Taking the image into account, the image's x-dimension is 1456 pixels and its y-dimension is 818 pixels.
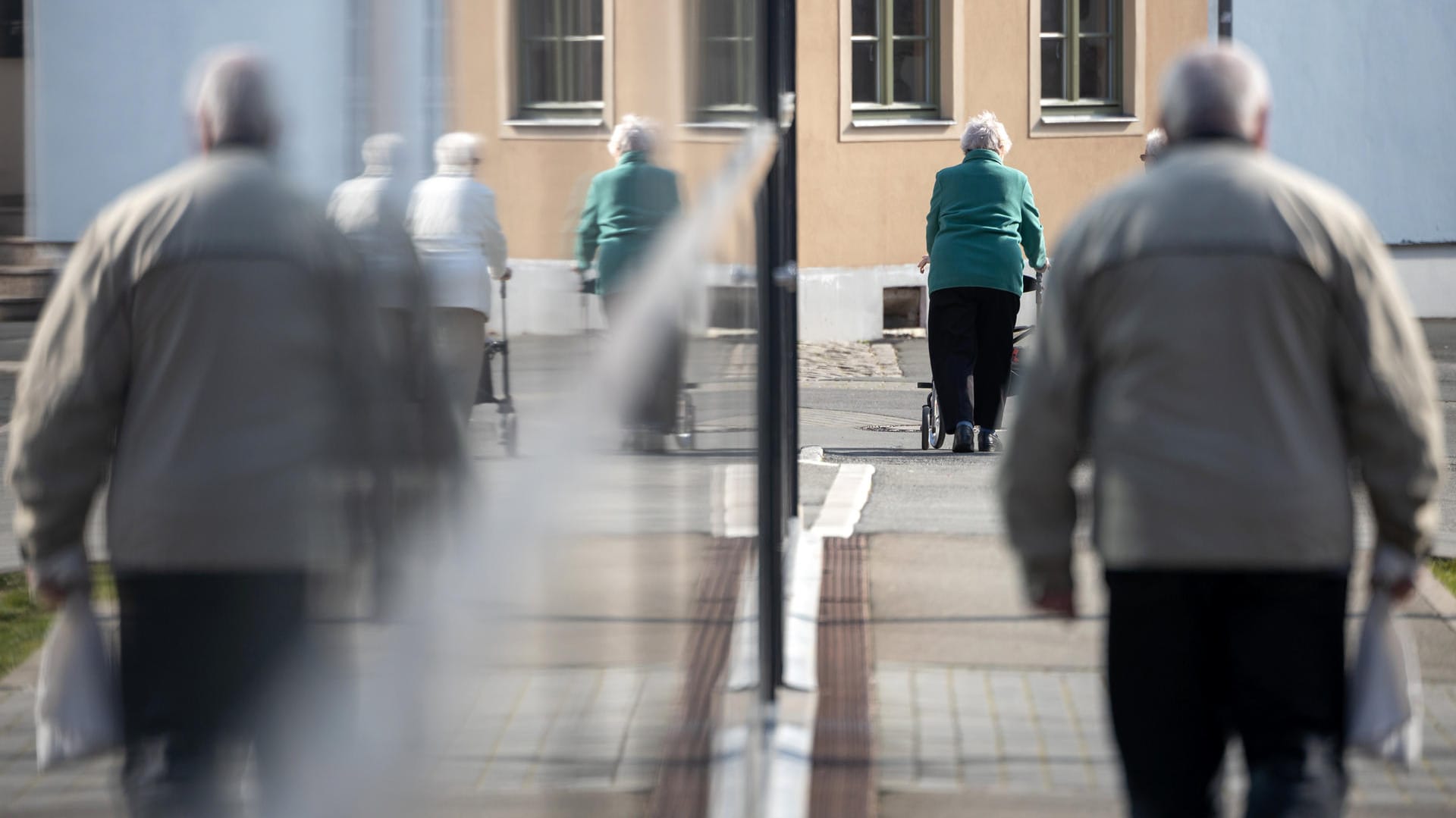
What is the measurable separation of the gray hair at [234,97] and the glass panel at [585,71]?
0.45 meters

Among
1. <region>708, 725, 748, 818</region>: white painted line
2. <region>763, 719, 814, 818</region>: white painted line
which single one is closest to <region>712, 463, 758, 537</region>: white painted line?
<region>708, 725, 748, 818</region>: white painted line

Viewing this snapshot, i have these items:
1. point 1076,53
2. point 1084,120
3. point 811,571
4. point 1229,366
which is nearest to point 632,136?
point 1229,366

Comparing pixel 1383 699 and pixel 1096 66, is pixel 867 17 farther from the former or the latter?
pixel 1383 699

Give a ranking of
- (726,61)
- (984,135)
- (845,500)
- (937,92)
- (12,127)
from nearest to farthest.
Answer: (12,127) → (726,61) → (845,500) → (984,135) → (937,92)

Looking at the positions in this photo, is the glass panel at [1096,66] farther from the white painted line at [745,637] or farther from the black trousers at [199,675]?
the black trousers at [199,675]

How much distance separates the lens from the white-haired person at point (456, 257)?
572 millimetres

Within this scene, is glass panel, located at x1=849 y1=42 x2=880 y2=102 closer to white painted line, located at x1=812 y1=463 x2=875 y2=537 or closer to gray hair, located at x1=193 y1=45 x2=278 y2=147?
white painted line, located at x1=812 y1=463 x2=875 y2=537

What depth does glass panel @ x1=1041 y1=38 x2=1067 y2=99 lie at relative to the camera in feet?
56.3

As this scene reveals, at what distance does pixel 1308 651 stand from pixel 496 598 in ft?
7.86

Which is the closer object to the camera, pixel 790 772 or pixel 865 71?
pixel 790 772

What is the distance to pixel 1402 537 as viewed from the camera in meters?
2.89

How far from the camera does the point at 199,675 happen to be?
51cm

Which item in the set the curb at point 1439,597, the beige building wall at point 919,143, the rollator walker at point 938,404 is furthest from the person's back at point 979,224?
the beige building wall at point 919,143

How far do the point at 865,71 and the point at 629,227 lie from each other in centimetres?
1602
